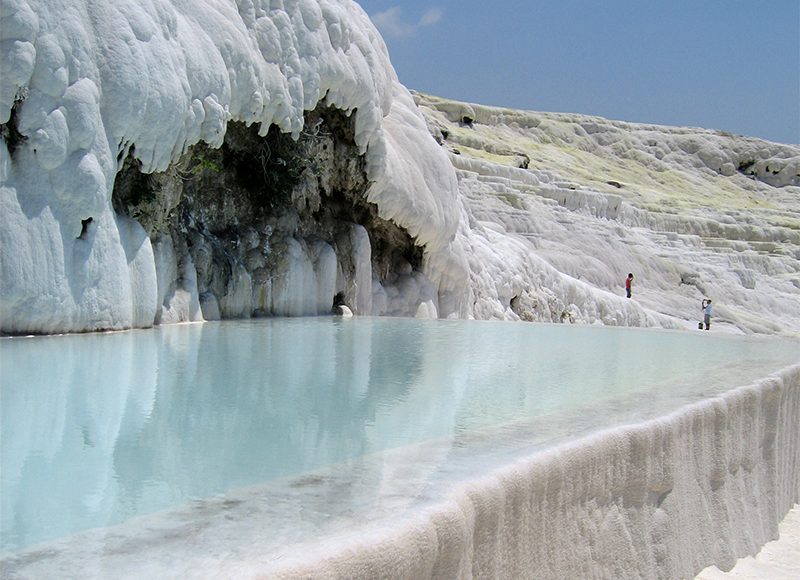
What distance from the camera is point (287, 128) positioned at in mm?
10234

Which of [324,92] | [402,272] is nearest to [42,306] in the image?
[324,92]

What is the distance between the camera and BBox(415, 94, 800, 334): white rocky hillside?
1895 cm

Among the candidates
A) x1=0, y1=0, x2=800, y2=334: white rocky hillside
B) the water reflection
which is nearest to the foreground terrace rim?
the water reflection

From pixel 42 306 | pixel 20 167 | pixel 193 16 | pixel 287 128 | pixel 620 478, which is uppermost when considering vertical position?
pixel 193 16

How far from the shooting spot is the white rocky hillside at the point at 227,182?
6887 millimetres

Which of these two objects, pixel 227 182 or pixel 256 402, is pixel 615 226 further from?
pixel 256 402

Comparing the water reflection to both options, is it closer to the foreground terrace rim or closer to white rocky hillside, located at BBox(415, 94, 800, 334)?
the foreground terrace rim

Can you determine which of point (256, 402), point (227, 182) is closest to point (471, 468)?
point (256, 402)

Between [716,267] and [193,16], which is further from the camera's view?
[716,267]

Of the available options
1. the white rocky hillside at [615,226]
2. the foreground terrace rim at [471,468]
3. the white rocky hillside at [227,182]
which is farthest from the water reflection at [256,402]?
the white rocky hillside at [615,226]

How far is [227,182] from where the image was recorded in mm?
11414

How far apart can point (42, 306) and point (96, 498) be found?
4.41 m

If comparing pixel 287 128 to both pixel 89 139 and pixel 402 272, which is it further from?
pixel 402 272

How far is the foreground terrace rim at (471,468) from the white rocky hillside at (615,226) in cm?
956
